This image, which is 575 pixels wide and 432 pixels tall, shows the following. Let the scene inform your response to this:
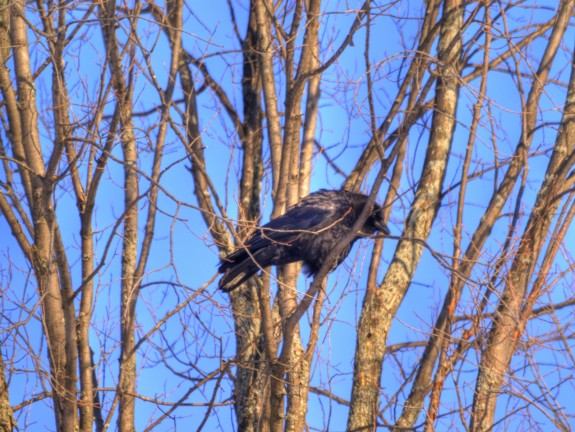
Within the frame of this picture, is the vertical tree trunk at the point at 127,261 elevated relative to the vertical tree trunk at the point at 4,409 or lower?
elevated

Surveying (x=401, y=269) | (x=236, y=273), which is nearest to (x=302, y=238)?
(x=236, y=273)

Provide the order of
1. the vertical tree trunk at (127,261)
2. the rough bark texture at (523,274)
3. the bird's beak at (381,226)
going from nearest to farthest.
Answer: the vertical tree trunk at (127,261)
the rough bark texture at (523,274)
the bird's beak at (381,226)

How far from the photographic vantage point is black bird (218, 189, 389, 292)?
221 inches

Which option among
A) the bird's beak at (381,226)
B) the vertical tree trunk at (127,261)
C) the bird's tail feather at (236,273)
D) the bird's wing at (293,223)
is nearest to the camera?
the vertical tree trunk at (127,261)

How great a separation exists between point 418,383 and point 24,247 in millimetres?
3201

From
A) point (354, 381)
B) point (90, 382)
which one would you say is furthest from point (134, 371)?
point (354, 381)

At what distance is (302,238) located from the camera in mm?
5918

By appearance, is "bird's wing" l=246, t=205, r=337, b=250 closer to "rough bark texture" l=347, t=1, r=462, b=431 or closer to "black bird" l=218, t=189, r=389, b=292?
"black bird" l=218, t=189, r=389, b=292

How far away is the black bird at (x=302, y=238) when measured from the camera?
5625 millimetres

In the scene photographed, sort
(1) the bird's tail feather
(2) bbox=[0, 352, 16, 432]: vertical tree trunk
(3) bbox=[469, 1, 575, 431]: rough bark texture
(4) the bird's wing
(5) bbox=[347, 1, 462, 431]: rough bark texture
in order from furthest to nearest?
(5) bbox=[347, 1, 462, 431]: rough bark texture < (4) the bird's wing < (1) the bird's tail feather < (3) bbox=[469, 1, 575, 431]: rough bark texture < (2) bbox=[0, 352, 16, 432]: vertical tree trunk

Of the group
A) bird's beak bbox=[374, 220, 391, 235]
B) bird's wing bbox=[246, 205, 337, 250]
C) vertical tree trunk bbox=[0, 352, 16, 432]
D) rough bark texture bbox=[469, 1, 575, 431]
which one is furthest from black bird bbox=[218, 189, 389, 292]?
vertical tree trunk bbox=[0, 352, 16, 432]

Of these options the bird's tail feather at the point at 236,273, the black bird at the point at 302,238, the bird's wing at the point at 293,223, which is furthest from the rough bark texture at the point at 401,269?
the bird's tail feather at the point at 236,273

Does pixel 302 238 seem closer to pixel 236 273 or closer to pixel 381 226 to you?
pixel 236 273

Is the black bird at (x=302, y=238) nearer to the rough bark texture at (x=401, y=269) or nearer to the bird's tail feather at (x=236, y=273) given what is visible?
the bird's tail feather at (x=236, y=273)
